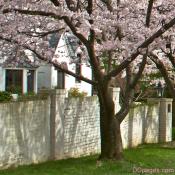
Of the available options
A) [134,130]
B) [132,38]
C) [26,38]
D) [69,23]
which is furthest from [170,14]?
[134,130]

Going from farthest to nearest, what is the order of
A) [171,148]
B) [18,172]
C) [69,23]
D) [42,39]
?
1. [171,148]
2. [42,39]
3. [69,23]
4. [18,172]

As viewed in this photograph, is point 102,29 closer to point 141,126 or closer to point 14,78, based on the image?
point 141,126

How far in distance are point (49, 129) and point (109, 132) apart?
1601mm

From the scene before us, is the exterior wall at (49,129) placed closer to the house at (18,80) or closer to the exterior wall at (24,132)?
the exterior wall at (24,132)

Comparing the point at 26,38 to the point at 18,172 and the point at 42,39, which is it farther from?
the point at 18,172

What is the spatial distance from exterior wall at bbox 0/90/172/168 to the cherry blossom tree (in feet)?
4.23

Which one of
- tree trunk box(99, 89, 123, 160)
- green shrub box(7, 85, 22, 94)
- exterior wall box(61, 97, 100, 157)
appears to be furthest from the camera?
green shrub box(7, 85, 22, 94)

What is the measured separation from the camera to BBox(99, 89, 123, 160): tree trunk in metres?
14.9

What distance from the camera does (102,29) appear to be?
14172 millimetres

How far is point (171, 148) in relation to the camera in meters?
21.4

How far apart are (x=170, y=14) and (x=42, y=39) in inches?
148

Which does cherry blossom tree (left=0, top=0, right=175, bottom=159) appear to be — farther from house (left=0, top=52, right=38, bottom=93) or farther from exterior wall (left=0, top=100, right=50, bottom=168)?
house (left=0, top=52, right=38, bottom=93)

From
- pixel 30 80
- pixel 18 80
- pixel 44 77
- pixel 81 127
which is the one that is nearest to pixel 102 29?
pixel 81 127

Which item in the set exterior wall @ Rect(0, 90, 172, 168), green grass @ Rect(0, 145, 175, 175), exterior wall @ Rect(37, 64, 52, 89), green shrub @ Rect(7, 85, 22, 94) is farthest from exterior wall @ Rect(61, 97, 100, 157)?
exterior wall @ Rect(37, 64, 52, 89)
